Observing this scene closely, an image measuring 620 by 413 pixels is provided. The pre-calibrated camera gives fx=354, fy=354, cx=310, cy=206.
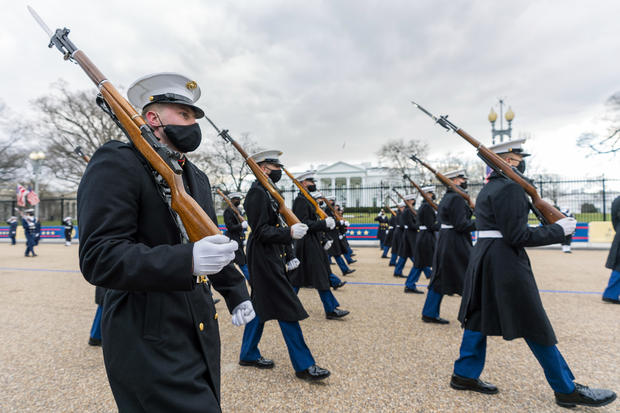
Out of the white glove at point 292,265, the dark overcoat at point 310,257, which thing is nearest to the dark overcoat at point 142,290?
the white glove at point 292,265

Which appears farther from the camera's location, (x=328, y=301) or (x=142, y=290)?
(x=328, y=301)

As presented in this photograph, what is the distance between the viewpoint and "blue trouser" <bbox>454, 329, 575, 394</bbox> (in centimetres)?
291

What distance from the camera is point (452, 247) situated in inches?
223

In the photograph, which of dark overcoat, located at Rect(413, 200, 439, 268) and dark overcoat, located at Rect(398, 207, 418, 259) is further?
dark overcoat, located at Rect(398, 207, 418, 259)

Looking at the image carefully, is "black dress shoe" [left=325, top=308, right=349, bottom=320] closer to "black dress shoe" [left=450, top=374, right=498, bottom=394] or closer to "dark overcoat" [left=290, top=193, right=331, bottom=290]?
"dark overcoat" [left=290, top=193, right=331, bottom=290]

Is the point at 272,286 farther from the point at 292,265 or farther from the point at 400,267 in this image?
the point at 400,267

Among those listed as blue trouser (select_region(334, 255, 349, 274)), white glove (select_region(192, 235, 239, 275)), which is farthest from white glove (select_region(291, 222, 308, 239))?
blue trouser (select_region(334, 255, 349, 274))

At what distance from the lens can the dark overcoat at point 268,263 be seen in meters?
3.55

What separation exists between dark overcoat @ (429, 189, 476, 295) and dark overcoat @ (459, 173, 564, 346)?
6.78 ft

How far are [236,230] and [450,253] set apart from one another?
440 cm

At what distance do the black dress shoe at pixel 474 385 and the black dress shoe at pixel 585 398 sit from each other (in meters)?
0.50

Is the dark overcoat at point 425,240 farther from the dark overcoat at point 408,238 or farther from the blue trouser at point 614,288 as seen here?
the blue trouser at point 614,288

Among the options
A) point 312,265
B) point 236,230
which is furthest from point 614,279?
point 236,230

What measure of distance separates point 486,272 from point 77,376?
4195 mm
